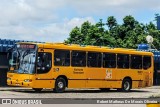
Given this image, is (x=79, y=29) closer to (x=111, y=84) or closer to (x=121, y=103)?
(x=111, y=84)

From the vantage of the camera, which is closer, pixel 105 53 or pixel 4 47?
pixel 105 53

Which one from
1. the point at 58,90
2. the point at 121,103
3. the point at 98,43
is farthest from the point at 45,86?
the point at 98,43

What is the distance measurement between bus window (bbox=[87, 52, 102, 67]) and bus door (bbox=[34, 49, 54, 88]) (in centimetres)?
306

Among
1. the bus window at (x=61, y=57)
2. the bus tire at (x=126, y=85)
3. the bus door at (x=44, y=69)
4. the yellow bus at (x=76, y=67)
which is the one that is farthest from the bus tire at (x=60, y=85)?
the bus tire at (x=126, y=85)

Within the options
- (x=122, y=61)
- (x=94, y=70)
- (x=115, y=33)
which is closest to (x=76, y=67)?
(x=94, y=70)

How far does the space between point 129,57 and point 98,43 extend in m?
27.3

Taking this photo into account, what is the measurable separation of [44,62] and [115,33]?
120 feet

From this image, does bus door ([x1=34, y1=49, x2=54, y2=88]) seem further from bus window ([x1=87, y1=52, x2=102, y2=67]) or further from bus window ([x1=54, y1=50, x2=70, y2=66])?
bus window ([x1=87, y1=52, x2=102, y2=67])

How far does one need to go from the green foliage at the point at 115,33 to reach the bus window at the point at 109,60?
27438mm

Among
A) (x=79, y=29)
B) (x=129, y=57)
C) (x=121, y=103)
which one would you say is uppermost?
(x=79, y=29)

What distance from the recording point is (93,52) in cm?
2584

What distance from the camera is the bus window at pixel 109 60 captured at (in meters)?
26.6

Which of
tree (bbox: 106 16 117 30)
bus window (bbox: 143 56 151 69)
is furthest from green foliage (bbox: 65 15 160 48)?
bus window (bbox: 143 56 151 69)

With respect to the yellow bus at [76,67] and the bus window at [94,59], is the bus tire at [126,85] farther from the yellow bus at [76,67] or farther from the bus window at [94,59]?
the bus window at [94,59]
